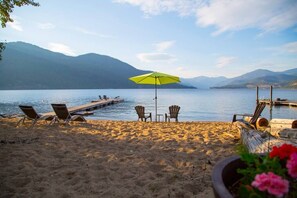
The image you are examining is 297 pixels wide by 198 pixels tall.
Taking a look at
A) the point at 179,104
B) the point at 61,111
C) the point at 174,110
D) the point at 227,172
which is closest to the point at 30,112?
the point at 61,111

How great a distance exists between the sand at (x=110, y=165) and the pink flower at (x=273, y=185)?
2.36 metres

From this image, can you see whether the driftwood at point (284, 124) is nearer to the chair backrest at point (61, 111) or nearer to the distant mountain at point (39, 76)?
the chair backrest at point (61, 111)

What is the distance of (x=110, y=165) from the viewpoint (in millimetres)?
4680

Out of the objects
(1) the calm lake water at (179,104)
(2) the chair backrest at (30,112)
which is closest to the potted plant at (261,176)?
(2) the chair backrest at (30,112)

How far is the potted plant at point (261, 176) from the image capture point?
1.29 meters

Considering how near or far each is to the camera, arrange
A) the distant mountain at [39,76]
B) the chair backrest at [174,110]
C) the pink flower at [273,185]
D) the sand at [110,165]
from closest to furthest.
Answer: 1. the pink flower at [273,185]
2. the sand at [110,165]
3. the chair backrest at [174,110]
4. the distant mountain at [39,76]

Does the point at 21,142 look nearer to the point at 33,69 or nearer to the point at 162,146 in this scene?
the point at 162,146

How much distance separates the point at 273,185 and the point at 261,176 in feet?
0.24

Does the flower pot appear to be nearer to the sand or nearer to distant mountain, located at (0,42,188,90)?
the sand

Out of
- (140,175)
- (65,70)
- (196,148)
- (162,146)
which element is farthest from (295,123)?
(65,70)

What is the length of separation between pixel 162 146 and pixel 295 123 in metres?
5.72

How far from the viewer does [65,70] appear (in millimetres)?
192500

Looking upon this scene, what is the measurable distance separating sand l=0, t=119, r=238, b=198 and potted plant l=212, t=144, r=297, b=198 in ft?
5.92

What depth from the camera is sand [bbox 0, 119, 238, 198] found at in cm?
363
